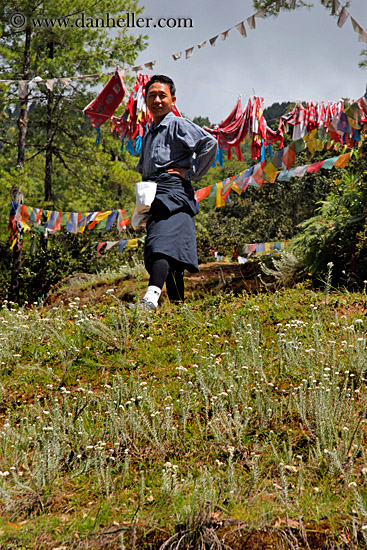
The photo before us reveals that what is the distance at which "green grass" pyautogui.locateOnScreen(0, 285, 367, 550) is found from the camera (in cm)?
210

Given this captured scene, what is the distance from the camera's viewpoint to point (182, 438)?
9.39 feet

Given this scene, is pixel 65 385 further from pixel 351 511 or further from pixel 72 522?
pixel 351 511

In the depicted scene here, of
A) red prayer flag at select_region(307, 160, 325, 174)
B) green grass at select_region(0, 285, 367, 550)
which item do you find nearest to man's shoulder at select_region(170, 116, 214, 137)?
green grass at select_region(0, 285, 367, 550)

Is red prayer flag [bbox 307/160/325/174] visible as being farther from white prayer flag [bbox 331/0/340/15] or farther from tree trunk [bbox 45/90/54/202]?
Result: tree trunk [bbox 45/90/54/202]

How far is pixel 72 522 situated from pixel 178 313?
9.34 feet

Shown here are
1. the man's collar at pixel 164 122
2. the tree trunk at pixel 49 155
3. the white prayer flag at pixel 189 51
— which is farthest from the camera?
the tree trunk at pixel 49 155

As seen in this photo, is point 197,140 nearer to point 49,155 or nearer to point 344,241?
point 344,241

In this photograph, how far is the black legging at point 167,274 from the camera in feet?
15.9

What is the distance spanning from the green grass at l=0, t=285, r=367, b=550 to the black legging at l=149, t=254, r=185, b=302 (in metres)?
0.51

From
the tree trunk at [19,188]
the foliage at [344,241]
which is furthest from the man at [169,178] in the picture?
the tree trunk at [19,188]

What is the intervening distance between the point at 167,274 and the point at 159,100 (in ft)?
5.69

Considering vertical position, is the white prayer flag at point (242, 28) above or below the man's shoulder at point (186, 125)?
above

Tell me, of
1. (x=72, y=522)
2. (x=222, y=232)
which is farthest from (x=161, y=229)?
(x=222, y=232)

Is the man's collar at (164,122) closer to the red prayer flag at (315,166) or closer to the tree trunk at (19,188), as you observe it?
the red prayer flag at (315,166)
